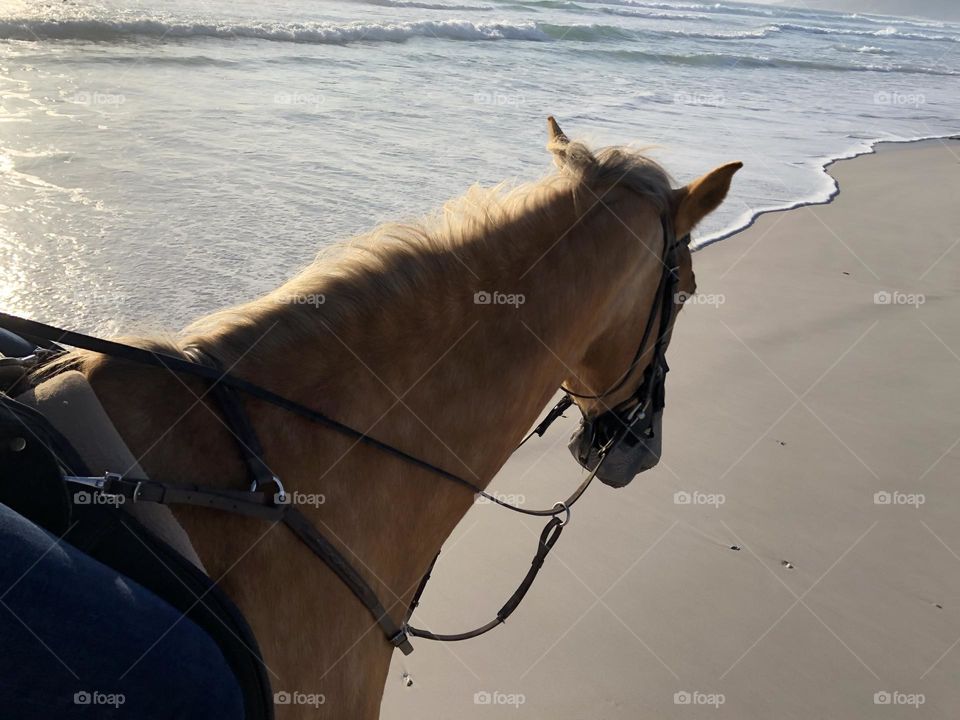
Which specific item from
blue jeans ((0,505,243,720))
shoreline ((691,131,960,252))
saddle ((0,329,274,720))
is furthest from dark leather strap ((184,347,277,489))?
shoreline ((691,131,960,252))

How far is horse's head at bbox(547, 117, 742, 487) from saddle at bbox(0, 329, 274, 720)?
132 centimetres

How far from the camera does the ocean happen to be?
21.3ft

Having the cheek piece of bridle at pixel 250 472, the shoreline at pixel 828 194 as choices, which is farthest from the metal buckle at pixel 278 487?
the shoreline at pixel 828 194

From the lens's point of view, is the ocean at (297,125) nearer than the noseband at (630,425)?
No

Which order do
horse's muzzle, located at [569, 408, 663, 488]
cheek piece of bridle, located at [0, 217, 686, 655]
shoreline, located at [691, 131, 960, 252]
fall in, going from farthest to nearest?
shoreline, located at [691, 131, 960, 252], horse's muzzle, located at [569, 408, 663, 488], cheek piece of bridle, located at [0, 217, 686, 655]

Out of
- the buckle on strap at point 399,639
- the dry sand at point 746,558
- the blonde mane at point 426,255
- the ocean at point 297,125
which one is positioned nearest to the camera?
the blonde mane at point 426,255

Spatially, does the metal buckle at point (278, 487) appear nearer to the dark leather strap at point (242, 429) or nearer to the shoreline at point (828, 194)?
the dark leather strap at point (242, 429)

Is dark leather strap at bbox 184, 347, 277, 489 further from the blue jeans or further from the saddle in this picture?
the blue jeans

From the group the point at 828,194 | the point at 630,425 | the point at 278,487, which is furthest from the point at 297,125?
the point at 278,487

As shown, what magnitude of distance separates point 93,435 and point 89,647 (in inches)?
15.3

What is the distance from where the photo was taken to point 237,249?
6.78 meters

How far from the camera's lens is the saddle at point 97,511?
143cm

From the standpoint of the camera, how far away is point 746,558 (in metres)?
4.31

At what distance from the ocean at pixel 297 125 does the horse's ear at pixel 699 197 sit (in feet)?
0.87
